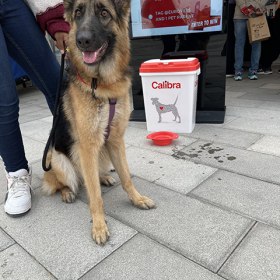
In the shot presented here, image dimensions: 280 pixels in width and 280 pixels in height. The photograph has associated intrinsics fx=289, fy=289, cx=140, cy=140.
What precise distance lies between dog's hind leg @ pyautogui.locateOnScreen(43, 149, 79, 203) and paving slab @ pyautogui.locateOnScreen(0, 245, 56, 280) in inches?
25.1

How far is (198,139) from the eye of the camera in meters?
3.66

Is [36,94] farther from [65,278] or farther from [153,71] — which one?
[65,278]

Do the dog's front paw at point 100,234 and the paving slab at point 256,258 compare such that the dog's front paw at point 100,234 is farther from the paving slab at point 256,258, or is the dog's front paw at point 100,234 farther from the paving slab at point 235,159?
the paving slab at point 235,159

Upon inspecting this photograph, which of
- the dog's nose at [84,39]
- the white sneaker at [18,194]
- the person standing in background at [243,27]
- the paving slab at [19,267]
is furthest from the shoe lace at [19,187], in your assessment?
the person standing in background at [243,27]

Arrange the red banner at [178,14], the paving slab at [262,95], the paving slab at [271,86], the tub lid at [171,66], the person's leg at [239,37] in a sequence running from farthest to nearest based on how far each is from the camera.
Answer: the person's leg at [239,37] → the paving slab at [271,86] → the paving slab at [262,95] → the red banner at [178,14] → the tub lid at [171,66]

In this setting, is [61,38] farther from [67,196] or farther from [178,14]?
[178,14]

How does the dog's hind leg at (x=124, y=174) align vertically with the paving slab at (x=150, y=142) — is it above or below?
above

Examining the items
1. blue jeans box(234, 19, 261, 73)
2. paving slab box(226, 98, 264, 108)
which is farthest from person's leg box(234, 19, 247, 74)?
paving slab box(226, 98, 264, 108)

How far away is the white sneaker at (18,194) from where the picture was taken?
230 cm

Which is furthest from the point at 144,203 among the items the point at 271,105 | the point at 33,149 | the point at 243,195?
the point at 271,105

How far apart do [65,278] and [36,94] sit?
6586mm

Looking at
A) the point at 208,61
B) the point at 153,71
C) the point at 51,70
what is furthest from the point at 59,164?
the point at 208,61

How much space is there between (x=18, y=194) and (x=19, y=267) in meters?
0.73

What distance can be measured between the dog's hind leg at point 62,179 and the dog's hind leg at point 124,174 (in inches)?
14.2
